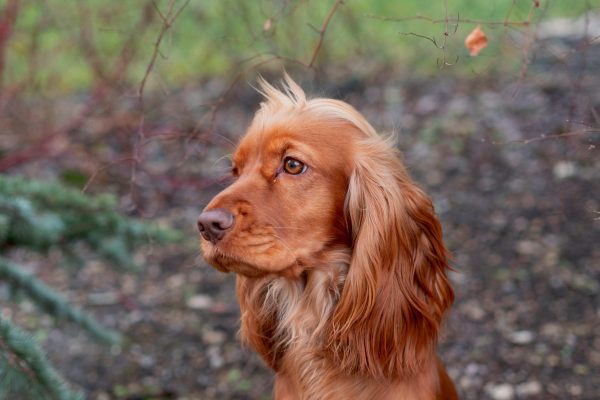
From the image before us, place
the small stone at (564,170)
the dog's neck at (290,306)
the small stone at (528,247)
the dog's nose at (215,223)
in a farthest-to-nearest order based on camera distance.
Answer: the small stone at (564,170) → the small stone at (528,247) → the dog's neck at (290,306) → the dog's nose at (215,223)

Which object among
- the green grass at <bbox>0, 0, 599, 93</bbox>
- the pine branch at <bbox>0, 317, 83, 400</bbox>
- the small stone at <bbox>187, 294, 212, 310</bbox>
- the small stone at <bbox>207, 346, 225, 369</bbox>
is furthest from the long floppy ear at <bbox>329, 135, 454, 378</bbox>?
the green grass at <bbox>0, 0, 599, 93</bbox>

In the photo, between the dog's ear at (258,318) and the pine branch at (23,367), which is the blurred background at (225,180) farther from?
the dog's ear at (258,318)

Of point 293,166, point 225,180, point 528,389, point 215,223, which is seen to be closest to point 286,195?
point 293,166

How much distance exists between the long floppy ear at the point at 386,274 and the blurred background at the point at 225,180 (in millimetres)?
411

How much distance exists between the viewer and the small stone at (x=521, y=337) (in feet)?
13.9

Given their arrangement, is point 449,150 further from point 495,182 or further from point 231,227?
point 231,227

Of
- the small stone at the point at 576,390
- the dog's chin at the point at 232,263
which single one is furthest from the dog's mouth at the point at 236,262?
the small stone at the point at 576,390

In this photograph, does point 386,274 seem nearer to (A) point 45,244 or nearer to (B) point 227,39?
(A) point 45,244

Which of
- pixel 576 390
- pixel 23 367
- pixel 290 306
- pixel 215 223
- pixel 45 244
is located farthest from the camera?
pixel 45 244

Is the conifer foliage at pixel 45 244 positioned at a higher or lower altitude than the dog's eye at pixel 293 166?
lower

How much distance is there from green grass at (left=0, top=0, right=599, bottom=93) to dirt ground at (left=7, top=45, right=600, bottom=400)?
560 millimetres

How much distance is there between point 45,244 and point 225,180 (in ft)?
4.28

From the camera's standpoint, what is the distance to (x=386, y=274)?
2.74 metres

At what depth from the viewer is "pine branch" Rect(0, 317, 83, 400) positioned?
10.1 ft
